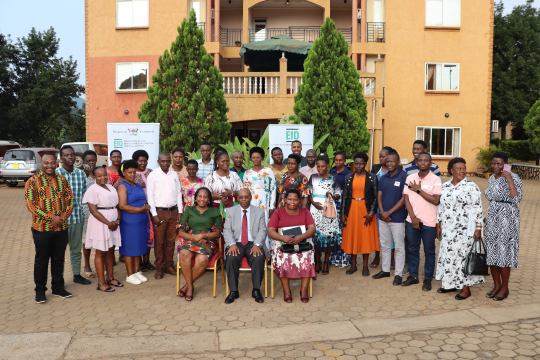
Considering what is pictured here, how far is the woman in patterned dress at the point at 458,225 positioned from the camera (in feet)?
17.4

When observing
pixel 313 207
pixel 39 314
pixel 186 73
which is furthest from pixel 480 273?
pixel 186 73

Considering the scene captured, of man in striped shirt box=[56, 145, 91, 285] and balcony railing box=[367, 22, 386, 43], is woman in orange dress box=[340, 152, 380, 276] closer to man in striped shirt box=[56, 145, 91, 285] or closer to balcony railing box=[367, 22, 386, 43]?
man in striped shirt box=[56, 145, 91, 285]

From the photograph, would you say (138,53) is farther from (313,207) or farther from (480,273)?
(480,273)

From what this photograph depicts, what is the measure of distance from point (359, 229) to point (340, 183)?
0.75 meters

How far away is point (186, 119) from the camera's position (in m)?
12.9

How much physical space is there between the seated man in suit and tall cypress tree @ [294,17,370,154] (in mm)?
7358

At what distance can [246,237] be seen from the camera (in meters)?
5.67

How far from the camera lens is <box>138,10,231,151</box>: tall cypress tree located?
42.3 feet

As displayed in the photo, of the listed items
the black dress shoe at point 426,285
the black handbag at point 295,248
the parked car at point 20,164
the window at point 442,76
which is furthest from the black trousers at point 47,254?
the window at point 442,76

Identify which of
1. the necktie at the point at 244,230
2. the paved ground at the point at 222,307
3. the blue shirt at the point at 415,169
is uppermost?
the blue shirt at the point at 415,169

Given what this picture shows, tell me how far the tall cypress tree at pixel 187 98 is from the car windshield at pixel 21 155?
7.39m

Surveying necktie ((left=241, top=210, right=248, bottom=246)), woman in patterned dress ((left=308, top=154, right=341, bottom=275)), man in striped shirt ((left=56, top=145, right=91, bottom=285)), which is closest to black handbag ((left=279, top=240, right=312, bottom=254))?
necktie ((left=241, top=210, right=248, bottom=246))

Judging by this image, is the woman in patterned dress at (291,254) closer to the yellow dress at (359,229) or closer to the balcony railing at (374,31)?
the yellow dress at (359,229)

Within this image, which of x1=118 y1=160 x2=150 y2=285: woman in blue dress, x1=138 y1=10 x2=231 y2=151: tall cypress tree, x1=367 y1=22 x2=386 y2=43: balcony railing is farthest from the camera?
x1=367 y1=22 x2=386 y2=43: balcony railing
